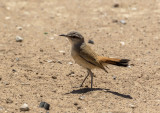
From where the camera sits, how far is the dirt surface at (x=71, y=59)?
641 cm

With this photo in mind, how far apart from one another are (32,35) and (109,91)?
4068mm

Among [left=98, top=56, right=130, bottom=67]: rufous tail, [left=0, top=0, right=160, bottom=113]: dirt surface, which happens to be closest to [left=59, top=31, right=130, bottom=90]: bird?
[left=98, top=56, right=130, bottom=67]: rufous tail

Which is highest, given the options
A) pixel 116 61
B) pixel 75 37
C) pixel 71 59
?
→ pixel 75 37

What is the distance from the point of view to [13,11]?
38.8ft

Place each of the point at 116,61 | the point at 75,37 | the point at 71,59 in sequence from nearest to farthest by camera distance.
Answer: the point at 116,61, the point at 75,37, the point at 71,59

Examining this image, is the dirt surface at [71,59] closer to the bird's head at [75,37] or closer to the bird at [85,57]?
the bird at [85,57]

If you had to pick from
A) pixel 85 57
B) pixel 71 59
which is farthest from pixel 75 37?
pixel 71 59

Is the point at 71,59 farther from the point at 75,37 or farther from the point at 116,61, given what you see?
the point at 116,61

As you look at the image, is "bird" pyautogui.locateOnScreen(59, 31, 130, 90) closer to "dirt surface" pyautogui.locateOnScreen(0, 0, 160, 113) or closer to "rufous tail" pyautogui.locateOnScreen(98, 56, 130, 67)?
"rufous tail" pyautogui.locateOnScreen(98, 56, 130, 67)

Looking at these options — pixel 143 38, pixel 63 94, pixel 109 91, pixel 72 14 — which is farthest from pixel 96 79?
pixel 72 14

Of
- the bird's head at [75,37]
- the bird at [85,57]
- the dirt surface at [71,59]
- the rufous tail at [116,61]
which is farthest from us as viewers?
the bird's head at [75,37]

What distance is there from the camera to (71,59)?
28.5 ft

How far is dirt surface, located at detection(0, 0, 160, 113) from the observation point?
641 cm

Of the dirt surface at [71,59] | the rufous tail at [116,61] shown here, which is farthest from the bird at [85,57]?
the dirt surface at [71,59]
